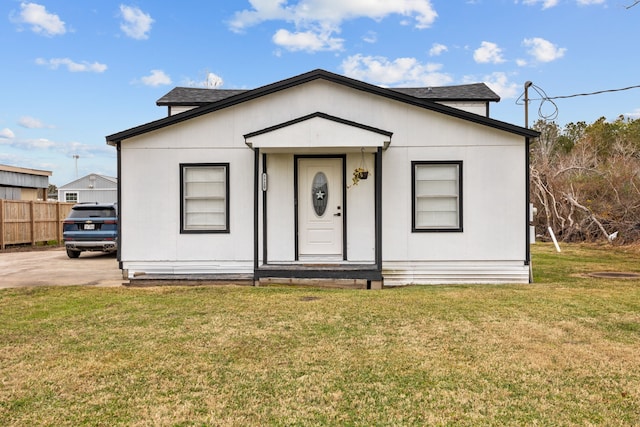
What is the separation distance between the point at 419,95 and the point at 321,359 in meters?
9.08

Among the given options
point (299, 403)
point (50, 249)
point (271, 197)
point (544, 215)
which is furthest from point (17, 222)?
point (544, 215)

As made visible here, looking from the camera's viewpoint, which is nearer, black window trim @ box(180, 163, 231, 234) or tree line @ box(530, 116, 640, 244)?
black window trim @ box(180, 163, 231, 234)

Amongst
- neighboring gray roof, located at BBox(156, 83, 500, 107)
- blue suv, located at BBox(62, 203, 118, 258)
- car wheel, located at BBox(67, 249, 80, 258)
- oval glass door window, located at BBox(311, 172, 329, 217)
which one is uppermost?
neighboring gray roof, located at BBox(156, 83, 500, 107)

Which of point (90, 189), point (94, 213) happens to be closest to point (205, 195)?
point (94, 213)

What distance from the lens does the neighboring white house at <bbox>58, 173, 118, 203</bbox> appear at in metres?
42.7

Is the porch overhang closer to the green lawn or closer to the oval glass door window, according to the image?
the oval glass door window

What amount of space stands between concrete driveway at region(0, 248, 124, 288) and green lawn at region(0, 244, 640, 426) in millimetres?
2019

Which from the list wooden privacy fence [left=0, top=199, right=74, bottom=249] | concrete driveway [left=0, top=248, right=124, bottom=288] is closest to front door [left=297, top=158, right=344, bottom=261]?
concrete driveway [left=0, top=248, right=124, bottom=288]

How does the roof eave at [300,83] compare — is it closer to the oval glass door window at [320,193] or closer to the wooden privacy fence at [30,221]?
the oval glass door window at [320,193]

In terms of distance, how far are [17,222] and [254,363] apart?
1665 centimetres

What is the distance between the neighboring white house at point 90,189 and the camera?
1681 inches

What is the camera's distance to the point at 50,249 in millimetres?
17672

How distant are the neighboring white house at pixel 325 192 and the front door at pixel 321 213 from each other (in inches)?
0.8

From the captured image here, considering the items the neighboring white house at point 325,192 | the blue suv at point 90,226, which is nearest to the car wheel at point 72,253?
the blue suv at point 90,226
